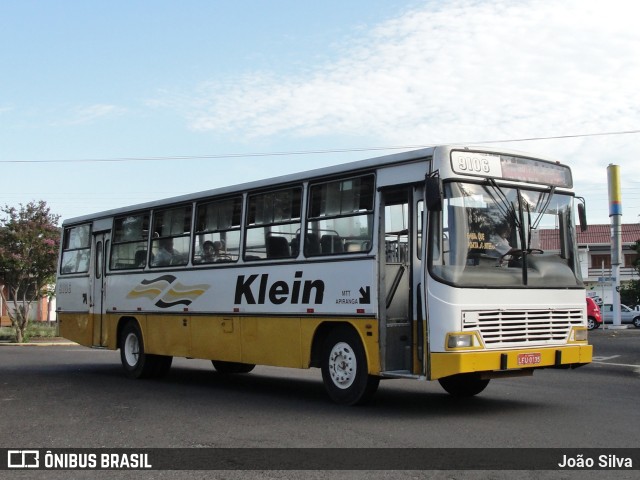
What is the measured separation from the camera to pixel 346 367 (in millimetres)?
10914

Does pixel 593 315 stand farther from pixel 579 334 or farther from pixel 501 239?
pixel 501 239

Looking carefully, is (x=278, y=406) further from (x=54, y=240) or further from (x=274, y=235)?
(x=54, y=240)

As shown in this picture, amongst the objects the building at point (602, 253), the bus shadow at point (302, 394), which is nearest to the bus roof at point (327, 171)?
the bus shadow at point (302, 394)

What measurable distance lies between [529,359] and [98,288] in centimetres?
987

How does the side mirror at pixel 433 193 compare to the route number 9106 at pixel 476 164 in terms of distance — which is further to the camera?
the route number 9106 at pixel 476 164

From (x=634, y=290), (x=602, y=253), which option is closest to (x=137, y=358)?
(x=634, y=290)

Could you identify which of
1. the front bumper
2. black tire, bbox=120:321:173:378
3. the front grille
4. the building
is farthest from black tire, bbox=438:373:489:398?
the building

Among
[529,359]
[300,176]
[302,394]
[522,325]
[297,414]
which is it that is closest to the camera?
[529,359]

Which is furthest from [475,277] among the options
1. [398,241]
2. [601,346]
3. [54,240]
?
[54,240]

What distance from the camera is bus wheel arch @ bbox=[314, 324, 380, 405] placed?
419 inches

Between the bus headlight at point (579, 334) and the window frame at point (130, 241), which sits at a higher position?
the window frame at point (130, 241)

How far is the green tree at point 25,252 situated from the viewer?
2967 centimetres

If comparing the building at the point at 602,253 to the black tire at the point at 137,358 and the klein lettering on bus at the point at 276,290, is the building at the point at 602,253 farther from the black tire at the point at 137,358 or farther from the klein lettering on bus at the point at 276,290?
the klein lettering on bus at the point at 276,290

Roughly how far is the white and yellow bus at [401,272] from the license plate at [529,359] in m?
0.02
